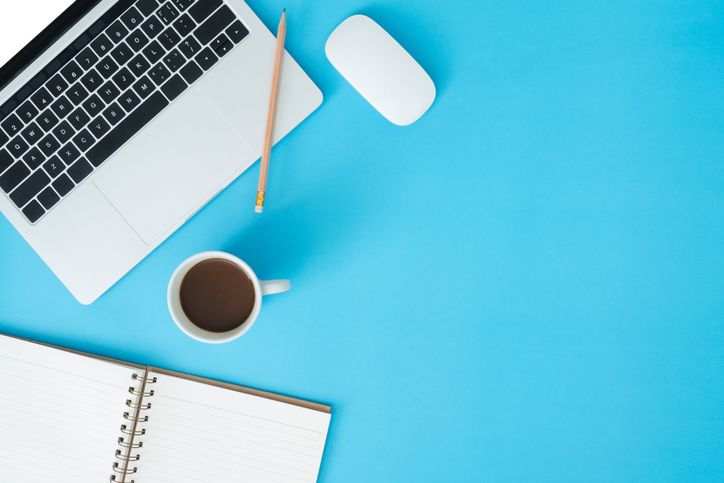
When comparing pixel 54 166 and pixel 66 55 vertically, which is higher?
pixel 66 55

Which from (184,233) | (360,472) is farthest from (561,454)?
(184,233)

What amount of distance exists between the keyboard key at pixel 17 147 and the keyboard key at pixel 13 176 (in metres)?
0.01

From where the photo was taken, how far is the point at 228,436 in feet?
2.48

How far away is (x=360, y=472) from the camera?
783 millimetres

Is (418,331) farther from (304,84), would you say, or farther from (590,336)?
(304,84)

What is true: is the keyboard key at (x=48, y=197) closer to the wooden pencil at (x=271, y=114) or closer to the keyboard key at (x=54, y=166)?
the keyboard key at (x=54, y=166)

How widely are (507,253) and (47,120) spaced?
0.64 m

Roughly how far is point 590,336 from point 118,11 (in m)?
0.78


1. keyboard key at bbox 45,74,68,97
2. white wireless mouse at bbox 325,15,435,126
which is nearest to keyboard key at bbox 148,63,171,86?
keyboard key at bbox 45,74,68,97

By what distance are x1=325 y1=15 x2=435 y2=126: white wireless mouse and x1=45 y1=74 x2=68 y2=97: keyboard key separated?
0.34m

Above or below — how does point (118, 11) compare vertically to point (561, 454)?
above

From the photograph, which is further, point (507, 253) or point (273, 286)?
point (507, 253)

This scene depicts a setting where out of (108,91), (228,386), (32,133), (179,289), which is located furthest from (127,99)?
(228,386)

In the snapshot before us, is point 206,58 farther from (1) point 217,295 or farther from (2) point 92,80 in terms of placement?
(1) point 217,295
